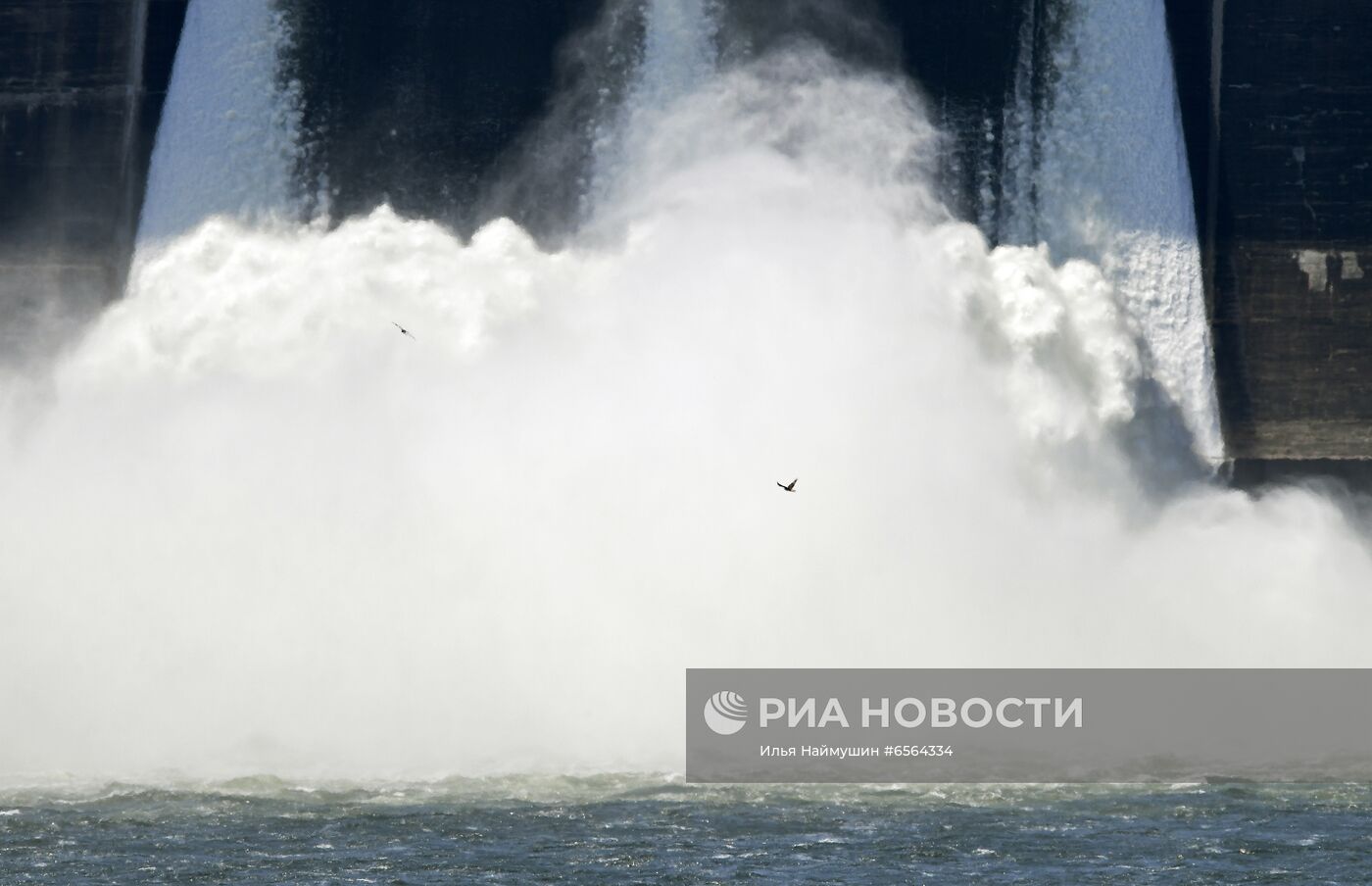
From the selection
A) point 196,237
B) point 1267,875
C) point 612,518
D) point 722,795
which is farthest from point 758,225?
point 1267,875

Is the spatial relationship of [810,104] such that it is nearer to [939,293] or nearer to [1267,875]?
[939,293]

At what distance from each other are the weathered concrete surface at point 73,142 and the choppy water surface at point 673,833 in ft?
38.9

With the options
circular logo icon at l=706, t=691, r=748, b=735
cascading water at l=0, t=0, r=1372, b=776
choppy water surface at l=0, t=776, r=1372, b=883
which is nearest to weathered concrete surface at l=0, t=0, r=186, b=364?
cascading water at l=0, t=0, r=1372, b=776

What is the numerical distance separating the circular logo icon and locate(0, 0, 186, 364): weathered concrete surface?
1274 cm

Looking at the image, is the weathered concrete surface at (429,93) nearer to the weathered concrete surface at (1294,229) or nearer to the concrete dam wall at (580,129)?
the concrete dam wall at (580,129)

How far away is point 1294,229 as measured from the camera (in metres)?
34.0

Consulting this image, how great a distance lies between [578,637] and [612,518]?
6.51ft

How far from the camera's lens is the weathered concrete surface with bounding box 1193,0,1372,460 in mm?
33875

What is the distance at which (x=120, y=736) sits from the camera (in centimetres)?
2773

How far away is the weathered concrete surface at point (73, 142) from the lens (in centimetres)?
3562

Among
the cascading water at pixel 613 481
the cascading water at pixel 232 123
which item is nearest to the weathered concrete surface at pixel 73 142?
the cascading water at pixel 232 123

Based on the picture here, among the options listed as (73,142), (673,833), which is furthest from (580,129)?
(673,833)

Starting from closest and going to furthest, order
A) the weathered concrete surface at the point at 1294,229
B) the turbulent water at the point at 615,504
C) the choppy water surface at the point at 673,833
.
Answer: the choppy water surface at the point at 673,833
the turbulent water at the point at 615,504
the weathered concrete surface at the point at 1294,229

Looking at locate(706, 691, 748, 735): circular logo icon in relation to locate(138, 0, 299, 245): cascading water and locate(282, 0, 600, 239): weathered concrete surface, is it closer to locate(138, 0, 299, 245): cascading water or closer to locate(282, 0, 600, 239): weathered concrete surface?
locate(282, 0, 600, 239): weathered concrete surface
